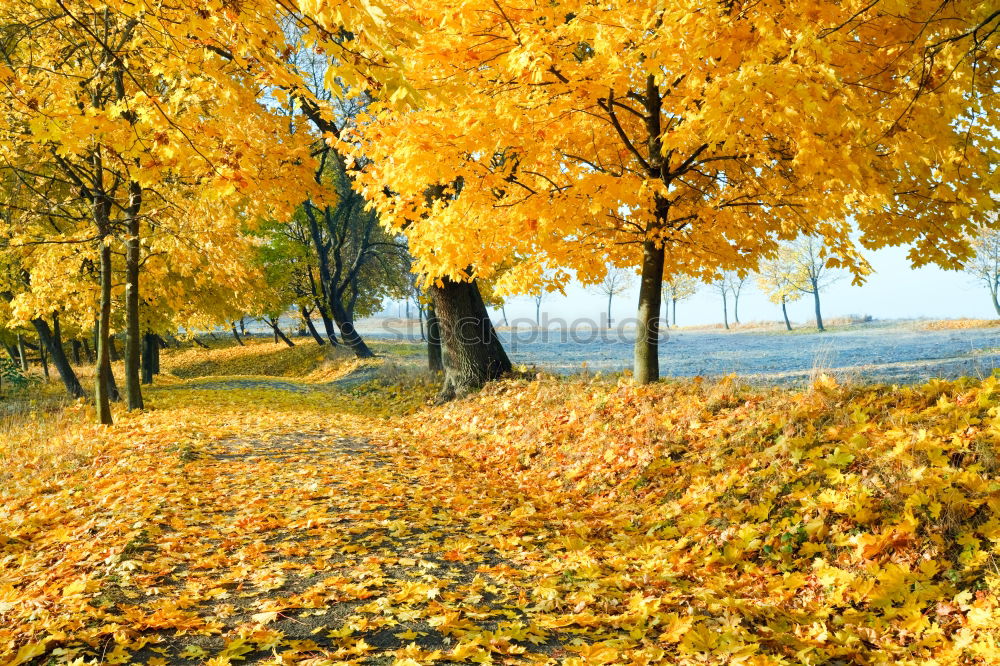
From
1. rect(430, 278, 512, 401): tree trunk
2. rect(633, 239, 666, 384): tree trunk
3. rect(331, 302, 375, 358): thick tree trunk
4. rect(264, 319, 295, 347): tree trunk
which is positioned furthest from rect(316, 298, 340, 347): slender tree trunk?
rect(633, 239, 666, 384): tree trunk

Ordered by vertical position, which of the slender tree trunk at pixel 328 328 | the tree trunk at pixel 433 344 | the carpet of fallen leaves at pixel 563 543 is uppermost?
the slender tree trunk at pixel 328 328

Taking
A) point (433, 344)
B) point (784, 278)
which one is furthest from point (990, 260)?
point (433, 344)

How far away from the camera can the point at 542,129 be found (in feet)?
25.5

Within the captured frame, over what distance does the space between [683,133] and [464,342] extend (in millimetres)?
6874

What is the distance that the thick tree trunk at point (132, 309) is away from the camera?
1167cm

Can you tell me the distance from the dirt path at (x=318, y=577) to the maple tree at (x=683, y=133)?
3.36 meters

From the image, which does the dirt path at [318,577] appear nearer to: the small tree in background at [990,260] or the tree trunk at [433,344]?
the tree trunk at [433,344]

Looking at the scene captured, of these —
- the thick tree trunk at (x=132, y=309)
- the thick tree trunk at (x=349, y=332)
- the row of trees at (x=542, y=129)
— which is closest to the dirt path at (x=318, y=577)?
the row of trees at (x=542, y=129)

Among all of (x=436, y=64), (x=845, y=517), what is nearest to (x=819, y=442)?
(x=845, y=517)

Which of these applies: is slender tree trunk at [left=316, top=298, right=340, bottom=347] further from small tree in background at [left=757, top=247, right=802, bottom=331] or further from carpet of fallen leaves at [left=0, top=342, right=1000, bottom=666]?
small tree in background at [left=757, top=247, right=802, bottom=331]

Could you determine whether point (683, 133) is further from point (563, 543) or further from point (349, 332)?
point (349, 332)

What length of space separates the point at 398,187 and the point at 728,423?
5370mm

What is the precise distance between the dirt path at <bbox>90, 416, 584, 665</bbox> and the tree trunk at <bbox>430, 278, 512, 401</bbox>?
15.7 feet

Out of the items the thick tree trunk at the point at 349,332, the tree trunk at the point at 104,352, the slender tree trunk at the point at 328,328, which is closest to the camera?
the tree trunk at the point at 104,352
